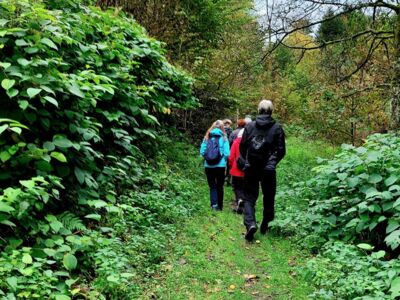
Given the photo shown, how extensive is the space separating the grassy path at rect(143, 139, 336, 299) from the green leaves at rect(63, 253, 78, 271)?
920 millimetres

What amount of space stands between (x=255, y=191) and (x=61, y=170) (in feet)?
11.1

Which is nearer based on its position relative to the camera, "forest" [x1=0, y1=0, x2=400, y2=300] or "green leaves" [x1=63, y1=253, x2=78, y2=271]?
"green leaves" [x1=63, y1=253, x2=78, y2=271]

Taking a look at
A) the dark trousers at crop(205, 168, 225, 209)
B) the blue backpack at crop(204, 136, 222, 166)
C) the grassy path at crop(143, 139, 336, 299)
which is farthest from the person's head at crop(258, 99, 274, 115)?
the dark trousers at crop(205, 168, 225, 209)

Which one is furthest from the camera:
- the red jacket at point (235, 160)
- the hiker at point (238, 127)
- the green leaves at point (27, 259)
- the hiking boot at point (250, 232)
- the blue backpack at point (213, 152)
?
the hiker at point (238, 127)

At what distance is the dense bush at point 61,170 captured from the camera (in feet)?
11.3

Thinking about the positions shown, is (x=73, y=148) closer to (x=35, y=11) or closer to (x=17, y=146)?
(x=17, y=146)

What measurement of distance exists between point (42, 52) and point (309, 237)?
428cm

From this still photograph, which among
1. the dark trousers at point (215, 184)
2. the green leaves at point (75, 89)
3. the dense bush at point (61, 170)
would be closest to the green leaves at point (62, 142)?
the dense bush at point (61, 170)

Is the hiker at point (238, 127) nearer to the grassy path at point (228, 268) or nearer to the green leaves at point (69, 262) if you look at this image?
the grassy path at point (228, 268)

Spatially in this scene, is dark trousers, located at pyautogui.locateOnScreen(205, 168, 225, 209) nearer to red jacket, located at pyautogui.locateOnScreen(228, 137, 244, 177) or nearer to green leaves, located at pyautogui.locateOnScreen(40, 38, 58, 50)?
red jacket, located at pyautogui.locateOnScreen(228, 137, 244, 177)

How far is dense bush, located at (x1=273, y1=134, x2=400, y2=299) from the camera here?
3843 mm

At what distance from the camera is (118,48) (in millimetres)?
6363

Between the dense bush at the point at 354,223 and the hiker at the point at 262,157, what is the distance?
48 centimetres

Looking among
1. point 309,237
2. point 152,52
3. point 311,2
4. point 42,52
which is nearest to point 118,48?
point 152,52
